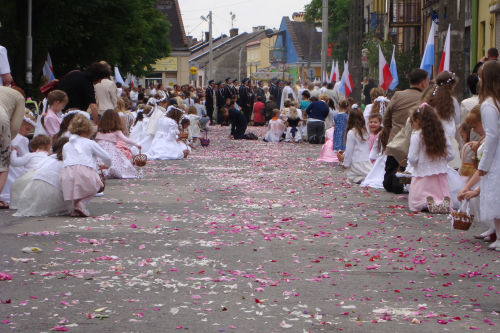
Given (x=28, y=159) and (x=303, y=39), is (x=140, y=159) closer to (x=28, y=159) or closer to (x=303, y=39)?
(x=28, y=159)

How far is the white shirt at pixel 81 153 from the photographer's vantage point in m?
11.1

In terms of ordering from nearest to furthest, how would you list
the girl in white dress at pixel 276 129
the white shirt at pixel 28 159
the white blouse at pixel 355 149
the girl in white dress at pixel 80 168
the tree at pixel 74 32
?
the girl in white dress at pixel 80 168, the white shirt at pixel 28 159, the white blouse at pixel 355 149, the girl in white dress at pixel 276 129, the tree at pixel 74 32

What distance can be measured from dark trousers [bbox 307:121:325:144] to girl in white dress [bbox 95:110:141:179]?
12441 mm

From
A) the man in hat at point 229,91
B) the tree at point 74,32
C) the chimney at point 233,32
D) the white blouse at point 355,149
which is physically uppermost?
the chimney at point 233,32

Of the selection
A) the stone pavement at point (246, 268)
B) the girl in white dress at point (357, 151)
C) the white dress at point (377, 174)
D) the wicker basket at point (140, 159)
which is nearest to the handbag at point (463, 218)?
the stone pavement at point (246, 268)

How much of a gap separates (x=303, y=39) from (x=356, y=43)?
82.3 m

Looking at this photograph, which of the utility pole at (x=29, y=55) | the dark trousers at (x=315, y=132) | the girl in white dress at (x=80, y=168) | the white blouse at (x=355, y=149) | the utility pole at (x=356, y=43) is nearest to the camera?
the girl in white dress at (x=80, y=168)

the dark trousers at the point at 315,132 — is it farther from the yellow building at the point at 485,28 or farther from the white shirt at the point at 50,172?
the white shirt at the point at 50,172

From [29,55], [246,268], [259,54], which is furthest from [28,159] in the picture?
[259,54]

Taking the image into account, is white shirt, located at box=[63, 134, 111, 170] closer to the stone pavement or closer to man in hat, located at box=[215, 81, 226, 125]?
the stone pavement

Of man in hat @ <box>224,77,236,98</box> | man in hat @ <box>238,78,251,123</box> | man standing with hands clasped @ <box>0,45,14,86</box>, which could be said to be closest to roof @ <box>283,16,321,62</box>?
man in hat @ <box>238,78,251,123</box>

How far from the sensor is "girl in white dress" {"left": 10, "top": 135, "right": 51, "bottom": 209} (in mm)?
11641

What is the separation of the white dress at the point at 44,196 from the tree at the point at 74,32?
19.7m

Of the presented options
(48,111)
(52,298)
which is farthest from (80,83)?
(52,298)
